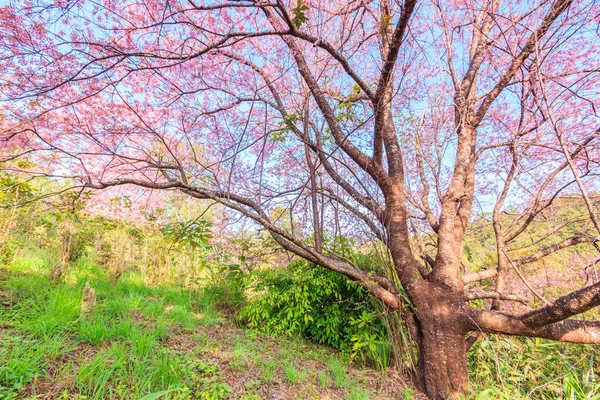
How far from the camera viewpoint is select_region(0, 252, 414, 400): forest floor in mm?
Result: 1445

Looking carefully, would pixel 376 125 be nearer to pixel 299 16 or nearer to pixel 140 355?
pixel 299 16

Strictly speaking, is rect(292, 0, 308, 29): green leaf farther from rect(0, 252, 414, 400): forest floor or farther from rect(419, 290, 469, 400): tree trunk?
rect(419, 290, 469, 400): tree trunk

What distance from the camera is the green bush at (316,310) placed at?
2949mm

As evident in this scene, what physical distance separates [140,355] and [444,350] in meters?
2.54

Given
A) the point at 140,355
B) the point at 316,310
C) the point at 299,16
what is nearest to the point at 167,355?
the point at 140,355

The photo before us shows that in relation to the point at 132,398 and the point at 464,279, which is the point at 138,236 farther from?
the point at 464,279

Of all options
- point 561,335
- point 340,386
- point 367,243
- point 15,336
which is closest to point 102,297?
point 15,336

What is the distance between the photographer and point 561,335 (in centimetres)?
186

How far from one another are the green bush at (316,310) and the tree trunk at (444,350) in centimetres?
60

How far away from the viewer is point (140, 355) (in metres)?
1.78

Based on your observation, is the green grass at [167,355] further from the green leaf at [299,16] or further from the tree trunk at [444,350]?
the green leaf at [299,16]

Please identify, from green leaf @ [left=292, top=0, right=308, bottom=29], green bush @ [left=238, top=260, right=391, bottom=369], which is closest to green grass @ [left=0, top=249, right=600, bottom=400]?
green bush @ [left=238, top=260, right=391, bottom=369]

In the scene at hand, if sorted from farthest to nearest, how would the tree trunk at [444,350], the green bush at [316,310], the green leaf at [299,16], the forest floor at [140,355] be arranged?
the green bush at [316,310] < the tree trunk at [444,350] < the green leaf at [299,16] < the forest floor at [140,355]

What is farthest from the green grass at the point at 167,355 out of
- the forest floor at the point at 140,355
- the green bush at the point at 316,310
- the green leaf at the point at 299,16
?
the green leaf at the point at 299,16
